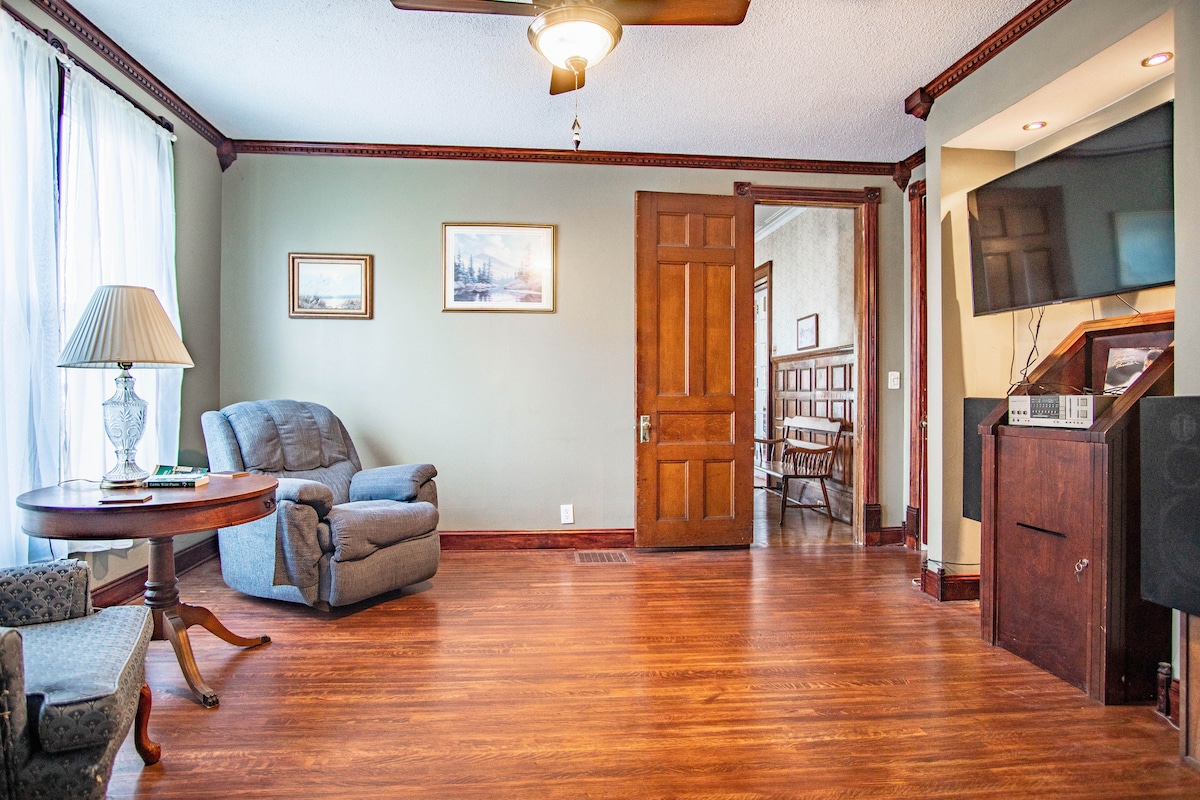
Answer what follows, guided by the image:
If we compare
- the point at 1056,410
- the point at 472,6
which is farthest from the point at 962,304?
the point at 472,6

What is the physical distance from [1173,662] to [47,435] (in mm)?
4211

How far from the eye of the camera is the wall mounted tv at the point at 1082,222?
7.10ft

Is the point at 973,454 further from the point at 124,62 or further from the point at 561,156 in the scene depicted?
the point at 124,62

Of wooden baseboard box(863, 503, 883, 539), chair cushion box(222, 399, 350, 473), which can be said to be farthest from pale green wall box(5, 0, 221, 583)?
wooden baseboard box(863, 503, 883, 539)

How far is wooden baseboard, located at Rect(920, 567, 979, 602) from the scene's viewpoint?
3.20 metres

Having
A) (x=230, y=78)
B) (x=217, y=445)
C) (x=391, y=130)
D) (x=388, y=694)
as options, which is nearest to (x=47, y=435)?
(x=217, y=445)

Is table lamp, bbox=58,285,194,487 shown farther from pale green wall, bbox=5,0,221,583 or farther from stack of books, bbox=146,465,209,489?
pale green wall, bbox=5,0,221,583

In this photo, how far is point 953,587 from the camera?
321 centimetres

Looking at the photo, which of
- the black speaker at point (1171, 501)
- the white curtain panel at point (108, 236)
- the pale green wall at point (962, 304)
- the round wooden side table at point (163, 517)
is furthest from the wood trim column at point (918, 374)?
the white curtain panel at point (108, 236)

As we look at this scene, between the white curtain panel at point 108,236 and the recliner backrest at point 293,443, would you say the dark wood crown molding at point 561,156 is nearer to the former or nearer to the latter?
the white curtain panel at point 108,236

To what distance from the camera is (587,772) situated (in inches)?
67.6

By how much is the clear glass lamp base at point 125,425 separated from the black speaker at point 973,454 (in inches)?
138

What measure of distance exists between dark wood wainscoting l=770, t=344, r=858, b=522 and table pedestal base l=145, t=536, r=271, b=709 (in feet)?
13.6

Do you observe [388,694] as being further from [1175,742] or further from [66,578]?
[1175,742]
